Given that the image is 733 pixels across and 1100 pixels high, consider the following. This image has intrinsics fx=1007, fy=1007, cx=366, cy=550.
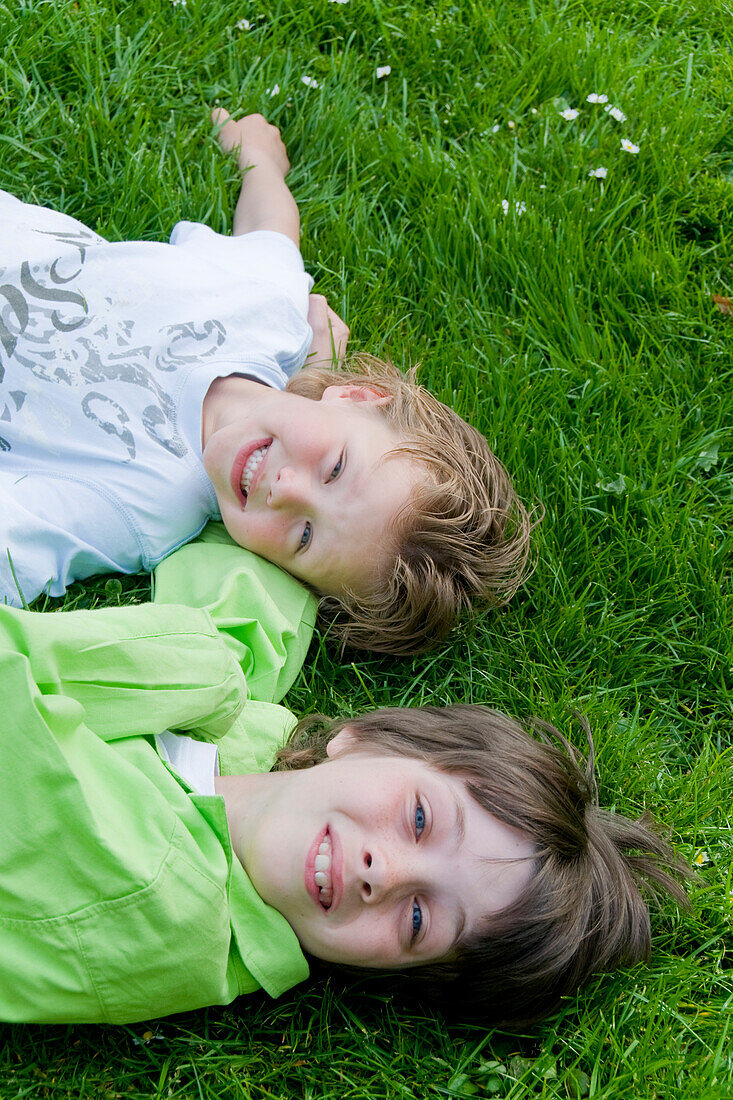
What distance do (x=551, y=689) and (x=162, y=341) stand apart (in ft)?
5.31

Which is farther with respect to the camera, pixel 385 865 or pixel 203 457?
pixel 203 457

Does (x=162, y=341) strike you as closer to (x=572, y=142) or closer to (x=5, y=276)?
(x=5, y=276)

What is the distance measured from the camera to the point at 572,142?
13.6 ft

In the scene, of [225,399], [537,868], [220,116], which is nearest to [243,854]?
[537,868]

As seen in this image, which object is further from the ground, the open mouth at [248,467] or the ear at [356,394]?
the ear at [356,394]

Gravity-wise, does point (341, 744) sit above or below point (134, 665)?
below

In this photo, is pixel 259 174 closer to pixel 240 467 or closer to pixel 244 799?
pixel 240 467

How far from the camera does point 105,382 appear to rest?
3084mm

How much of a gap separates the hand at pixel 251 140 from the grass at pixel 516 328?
0.07 meters

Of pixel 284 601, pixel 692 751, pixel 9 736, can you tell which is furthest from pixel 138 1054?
pixel 692 751

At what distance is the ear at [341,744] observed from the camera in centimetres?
251

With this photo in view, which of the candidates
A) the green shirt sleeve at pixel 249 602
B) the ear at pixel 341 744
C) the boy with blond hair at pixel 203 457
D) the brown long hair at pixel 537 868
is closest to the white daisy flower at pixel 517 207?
the boy with blond hair at pixel 203 457

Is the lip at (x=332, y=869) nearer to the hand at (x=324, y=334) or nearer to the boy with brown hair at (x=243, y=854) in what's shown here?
the boy with brown hair at (x=243, y=854)

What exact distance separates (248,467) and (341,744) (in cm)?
95
